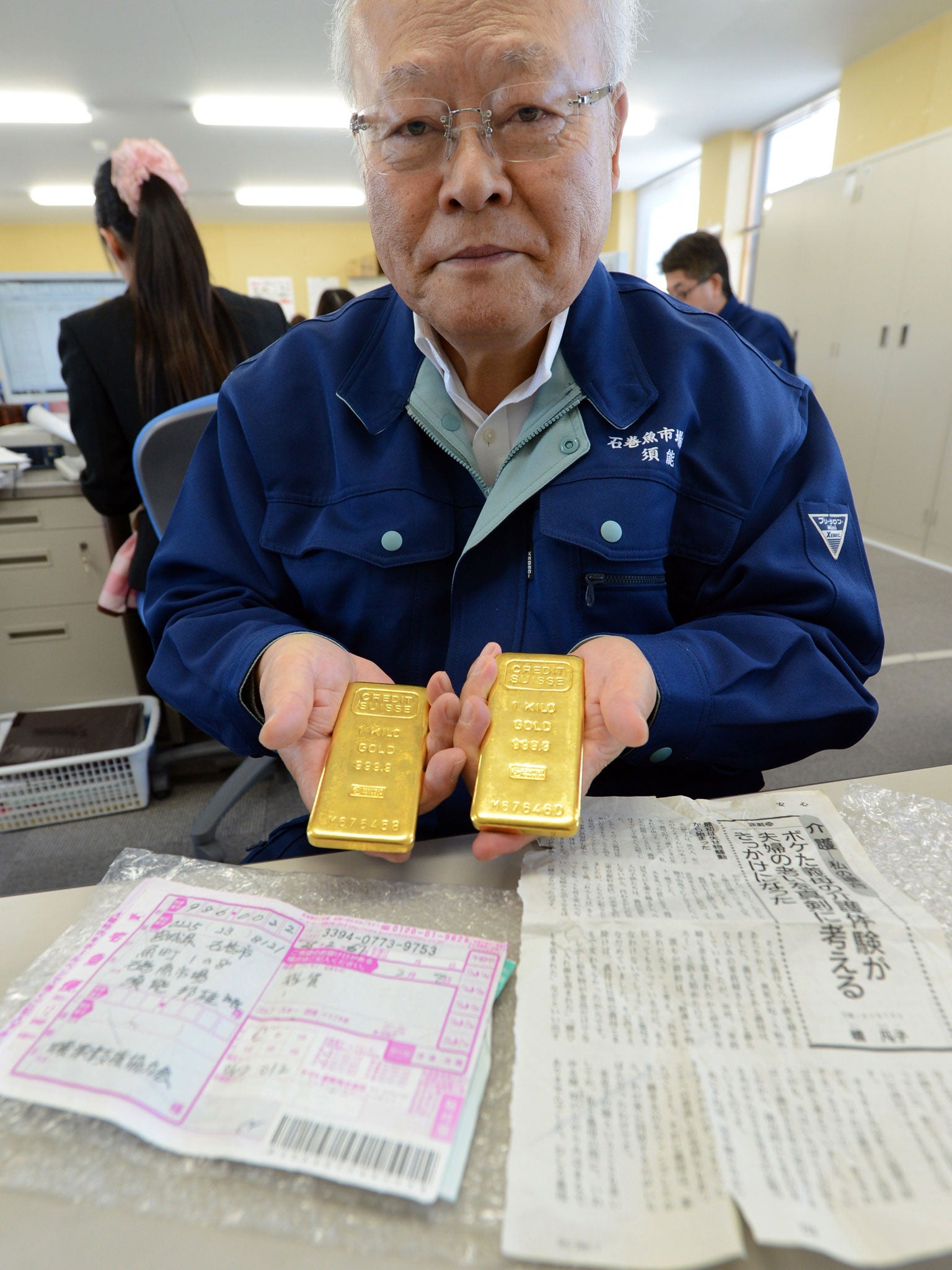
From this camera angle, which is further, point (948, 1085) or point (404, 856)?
point (404, 856)

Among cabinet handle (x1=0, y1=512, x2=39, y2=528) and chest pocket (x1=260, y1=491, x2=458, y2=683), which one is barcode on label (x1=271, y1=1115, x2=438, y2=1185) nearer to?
chest pocket (x1=260, y1=491, x2=458, y2=683)

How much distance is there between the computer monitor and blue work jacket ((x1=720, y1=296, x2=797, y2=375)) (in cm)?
315

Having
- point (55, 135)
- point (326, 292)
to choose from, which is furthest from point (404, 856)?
point (55, 135)

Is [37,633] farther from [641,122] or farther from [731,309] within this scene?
[641,122]

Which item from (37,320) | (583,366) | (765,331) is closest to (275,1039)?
(583,366)

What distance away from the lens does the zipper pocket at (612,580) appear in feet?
2.61

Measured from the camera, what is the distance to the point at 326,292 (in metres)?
3.86

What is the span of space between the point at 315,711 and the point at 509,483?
12.4 inches

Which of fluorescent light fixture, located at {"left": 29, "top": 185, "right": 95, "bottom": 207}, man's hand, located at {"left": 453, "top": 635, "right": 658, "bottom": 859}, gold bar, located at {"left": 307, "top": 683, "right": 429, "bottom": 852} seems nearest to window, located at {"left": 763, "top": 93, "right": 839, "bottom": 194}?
man's hand, located at {"left": 453, "top": 635, "right": 658, "bottom": 859}

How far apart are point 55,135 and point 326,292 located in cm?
335

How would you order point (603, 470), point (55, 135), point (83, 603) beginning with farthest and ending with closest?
point (55, 135), point (83, 603), point (603, 470)

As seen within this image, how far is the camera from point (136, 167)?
5.53 ft

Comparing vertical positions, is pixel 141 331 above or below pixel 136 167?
below

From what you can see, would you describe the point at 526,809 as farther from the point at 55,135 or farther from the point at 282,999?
the point at 55,135
